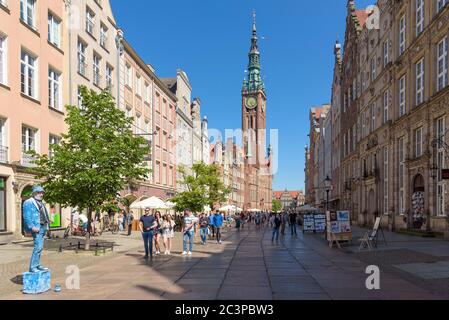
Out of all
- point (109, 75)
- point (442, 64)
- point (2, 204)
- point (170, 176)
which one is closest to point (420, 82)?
point (442, 64)

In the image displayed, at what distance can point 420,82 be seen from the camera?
27.7 metres

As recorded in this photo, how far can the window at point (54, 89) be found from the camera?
27188mm

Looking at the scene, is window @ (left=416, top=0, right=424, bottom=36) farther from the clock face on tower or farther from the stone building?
the clock face on tower

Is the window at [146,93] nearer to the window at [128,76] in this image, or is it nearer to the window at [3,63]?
the window at [128,76]

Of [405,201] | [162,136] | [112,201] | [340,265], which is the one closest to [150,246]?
[112,201]

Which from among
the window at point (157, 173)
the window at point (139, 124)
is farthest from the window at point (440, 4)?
the window at point (157, 173)

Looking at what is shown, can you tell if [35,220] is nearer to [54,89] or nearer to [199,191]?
[54,89]

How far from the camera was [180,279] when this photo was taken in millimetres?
11156

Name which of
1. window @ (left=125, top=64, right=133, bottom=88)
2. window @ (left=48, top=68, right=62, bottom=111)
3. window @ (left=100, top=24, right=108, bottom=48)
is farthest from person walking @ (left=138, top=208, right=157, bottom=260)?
window @ (left=125, top=64, right=133, bottom=88)

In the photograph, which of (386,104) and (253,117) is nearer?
(386,104)

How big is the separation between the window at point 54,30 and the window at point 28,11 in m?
1.82

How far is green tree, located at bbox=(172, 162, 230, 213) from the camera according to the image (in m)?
39.1

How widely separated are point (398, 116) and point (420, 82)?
487 centimetres
